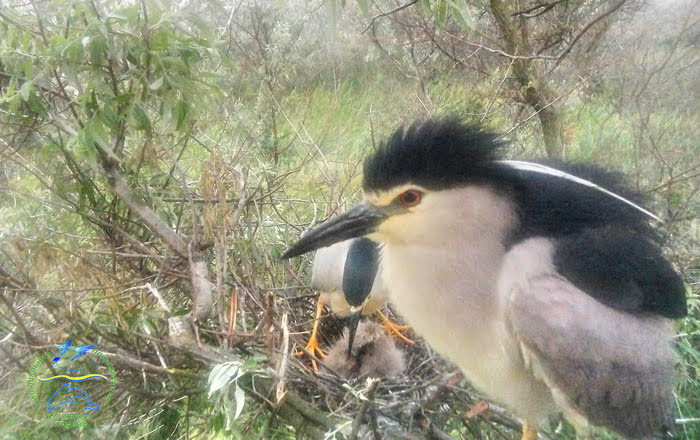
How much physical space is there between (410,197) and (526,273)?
19 cm

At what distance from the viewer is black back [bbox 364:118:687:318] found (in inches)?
32.2

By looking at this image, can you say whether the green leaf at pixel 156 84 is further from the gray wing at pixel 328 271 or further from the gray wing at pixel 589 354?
the gray wing at pixel 328 271

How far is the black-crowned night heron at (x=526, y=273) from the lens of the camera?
2.54 ft

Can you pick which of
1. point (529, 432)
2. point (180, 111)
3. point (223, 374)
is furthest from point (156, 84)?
point (529, 432)

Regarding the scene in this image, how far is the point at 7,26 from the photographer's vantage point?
100 cm

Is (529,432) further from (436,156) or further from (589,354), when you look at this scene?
(436,156)

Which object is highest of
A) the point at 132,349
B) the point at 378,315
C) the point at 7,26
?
the point at 7,26

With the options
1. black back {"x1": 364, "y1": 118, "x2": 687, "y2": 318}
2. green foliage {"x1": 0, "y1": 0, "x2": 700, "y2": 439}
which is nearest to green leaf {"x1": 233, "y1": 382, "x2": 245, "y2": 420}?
green foliage {"x1": 0, "y1": 0, "x2": 700, "y2": 439}

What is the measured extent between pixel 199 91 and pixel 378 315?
104 cm

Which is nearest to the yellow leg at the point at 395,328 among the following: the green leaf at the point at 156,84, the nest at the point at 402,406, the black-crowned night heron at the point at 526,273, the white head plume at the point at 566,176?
the nest at the point at 402,406

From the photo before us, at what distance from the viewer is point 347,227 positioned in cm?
89

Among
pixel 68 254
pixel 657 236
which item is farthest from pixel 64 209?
pixel 657 236

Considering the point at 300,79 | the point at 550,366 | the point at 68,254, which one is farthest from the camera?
the point at 300,79

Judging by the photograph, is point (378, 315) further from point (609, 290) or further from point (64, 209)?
point (609, 290)
